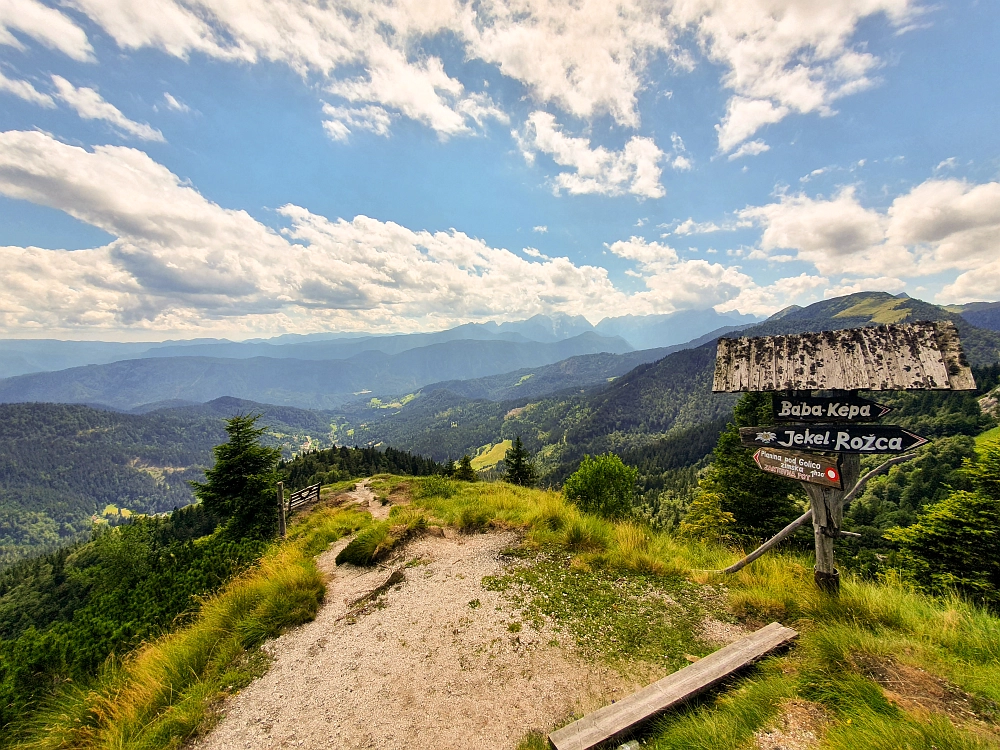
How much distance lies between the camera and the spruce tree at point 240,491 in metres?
17.5

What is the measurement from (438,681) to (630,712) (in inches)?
112

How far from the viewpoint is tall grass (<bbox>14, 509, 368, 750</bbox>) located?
4.86m

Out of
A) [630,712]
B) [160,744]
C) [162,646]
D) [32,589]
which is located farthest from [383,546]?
[32,589]

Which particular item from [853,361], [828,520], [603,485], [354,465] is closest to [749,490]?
[603,485]

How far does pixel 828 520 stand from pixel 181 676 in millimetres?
10822

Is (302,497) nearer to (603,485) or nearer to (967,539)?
(603,485)

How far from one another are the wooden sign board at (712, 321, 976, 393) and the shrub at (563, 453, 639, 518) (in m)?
9.51

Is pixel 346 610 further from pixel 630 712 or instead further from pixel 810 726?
pixel 810 726

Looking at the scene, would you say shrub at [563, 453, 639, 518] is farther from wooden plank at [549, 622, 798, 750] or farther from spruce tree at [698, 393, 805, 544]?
wooden plank at [549, 622, 798, 750]

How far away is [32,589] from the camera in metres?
50.5

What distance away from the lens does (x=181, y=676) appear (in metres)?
5.82

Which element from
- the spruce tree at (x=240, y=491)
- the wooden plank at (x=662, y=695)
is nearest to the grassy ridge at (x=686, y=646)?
the wooden plank at (x=662, y=695)

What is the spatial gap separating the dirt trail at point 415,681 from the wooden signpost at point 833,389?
439cm

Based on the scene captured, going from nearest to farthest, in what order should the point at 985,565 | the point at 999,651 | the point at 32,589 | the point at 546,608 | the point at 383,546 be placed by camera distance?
the point at 999,651, the point at 546,608, the point at 383,546, the point at 985,565, the point at 32,589
